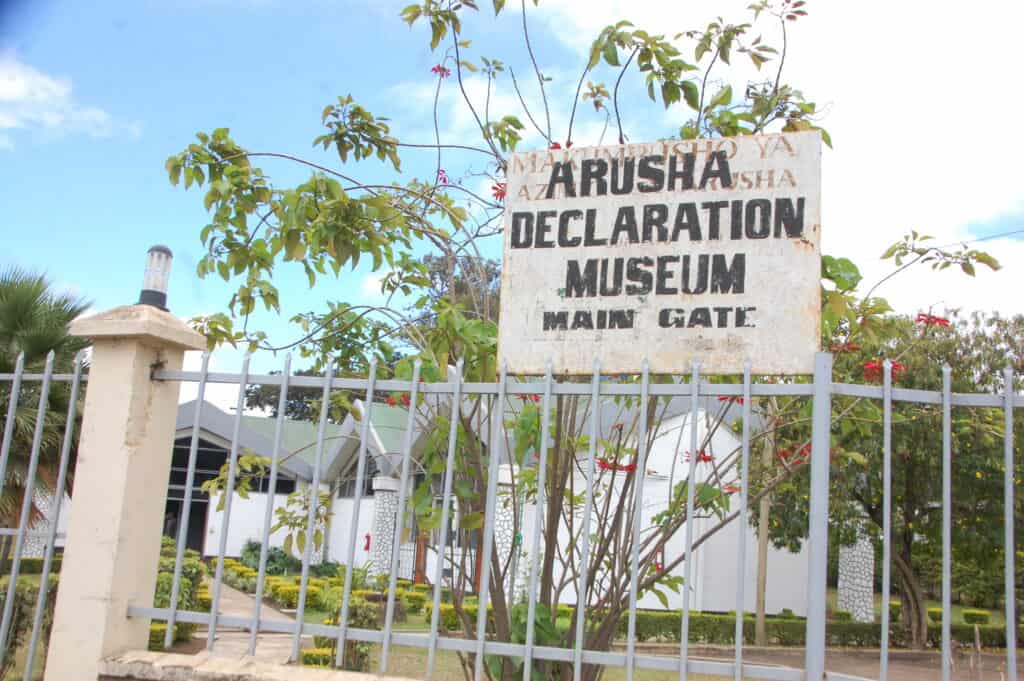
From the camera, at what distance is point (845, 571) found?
22.8 m

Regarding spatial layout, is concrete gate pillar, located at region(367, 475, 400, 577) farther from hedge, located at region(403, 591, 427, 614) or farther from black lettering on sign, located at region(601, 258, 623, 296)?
black lettering on sign, located at region(601, 258, 623, 296)

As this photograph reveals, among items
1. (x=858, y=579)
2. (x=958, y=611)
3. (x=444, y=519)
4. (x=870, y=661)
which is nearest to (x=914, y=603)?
(x=858, y=579)

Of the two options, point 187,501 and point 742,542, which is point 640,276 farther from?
point 187,501

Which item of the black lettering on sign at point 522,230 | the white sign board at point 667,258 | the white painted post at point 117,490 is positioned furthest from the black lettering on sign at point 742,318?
the white painted post at point 117,490

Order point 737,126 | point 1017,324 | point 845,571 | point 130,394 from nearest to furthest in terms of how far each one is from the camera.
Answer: point 130,394, point 737,126, point 1017,324, point 845,571

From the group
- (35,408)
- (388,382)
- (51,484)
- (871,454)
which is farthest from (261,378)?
(871,454)

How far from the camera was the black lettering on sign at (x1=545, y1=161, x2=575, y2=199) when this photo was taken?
4184 millimetres

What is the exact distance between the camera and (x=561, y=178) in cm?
420

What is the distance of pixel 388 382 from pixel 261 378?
1.97 feet

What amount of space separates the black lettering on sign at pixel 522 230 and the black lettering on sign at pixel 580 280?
0.78ft

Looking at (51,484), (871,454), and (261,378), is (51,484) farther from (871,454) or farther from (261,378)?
(871,454)

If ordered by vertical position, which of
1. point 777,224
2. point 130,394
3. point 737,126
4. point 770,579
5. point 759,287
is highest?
point 737,126

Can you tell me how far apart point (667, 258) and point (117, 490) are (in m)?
2.67

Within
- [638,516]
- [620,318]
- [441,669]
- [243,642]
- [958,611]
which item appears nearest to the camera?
[638,516]
